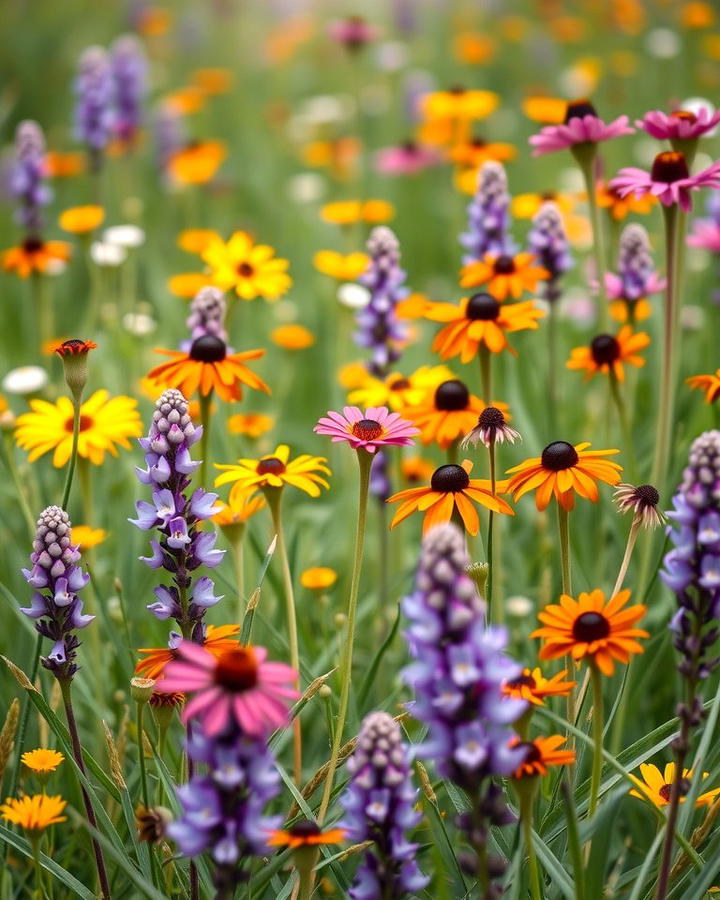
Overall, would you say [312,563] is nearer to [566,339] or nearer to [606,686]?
[606,686]

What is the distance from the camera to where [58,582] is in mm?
2180

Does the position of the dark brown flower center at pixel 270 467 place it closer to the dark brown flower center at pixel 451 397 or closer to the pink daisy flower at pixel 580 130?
the dark brown flower center at pixel 451 397

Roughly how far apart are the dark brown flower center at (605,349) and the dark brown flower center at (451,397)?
0.49 metres

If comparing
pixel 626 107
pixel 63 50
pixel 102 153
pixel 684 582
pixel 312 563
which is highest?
pixel 63 50

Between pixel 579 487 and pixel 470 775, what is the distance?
0.93 meters

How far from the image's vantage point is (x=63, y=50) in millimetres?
10031

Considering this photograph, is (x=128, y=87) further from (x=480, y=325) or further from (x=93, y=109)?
(x=480, y=325)

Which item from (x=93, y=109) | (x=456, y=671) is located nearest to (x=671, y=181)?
(x=456, y=671)

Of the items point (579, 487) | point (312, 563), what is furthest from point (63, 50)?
point (579, 487)

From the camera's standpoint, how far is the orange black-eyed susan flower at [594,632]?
75.9 inches

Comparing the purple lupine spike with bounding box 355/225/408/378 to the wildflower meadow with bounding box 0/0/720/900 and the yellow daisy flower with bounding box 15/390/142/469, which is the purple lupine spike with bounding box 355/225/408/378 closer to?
the wildflower meadow with bounding box 0/0/720/900

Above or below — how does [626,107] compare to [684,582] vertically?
above

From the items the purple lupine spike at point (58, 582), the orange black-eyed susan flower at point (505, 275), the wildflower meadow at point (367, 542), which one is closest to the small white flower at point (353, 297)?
the wildflower meadow at point (367, 542)

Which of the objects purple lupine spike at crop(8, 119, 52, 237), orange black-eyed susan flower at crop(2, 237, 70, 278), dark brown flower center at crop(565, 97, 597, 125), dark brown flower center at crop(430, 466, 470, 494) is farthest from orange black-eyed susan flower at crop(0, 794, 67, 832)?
purple lupine spike at crop(8, 119, 52, 237)
